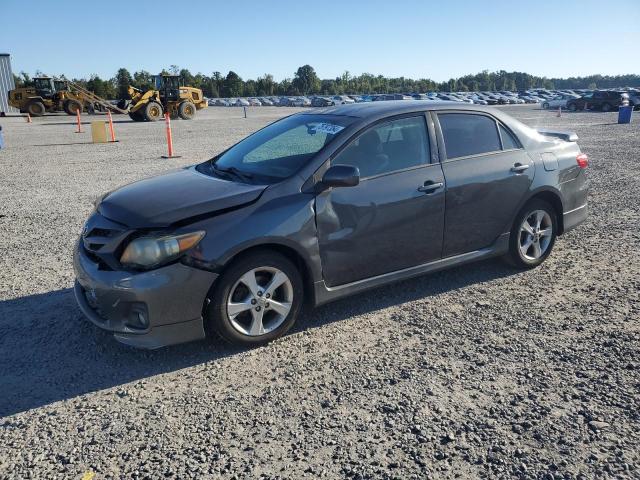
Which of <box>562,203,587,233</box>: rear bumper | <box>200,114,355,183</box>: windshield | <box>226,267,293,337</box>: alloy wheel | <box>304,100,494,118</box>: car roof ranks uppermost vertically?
<box>304,100,494,118</box>: car roof

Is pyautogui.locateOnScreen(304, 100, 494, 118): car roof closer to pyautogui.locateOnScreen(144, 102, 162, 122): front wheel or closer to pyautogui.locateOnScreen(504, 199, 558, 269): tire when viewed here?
pyautogui.locateOnScreen(504, 199, 558, 269): tire

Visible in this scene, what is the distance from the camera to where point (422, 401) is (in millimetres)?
3098

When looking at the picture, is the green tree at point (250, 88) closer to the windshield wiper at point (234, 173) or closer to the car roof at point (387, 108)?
the car roof at point (387, 108)

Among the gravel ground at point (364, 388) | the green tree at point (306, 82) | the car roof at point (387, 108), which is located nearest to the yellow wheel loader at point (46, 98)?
the gravel ground at point (364, 388)

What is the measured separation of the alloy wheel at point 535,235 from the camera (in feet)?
16.8

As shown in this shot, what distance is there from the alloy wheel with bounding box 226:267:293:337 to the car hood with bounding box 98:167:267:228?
530mm

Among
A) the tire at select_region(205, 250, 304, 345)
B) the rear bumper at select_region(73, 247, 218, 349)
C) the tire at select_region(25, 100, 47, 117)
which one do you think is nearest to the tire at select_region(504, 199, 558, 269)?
the tire at select_region(205, 250, 304, 345)

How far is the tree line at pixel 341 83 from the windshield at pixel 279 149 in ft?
259

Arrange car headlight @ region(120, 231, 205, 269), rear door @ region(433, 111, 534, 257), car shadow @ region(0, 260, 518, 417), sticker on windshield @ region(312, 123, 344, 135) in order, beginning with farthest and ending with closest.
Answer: rear door @ region(433, 111, 534, 257), sticker on windshield @ region(312, 123, 344, 135), car headlight @ region(120, 231, 205, 269), car shadow @ region(0, 260, 518, 417)

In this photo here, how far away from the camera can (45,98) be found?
114 feet

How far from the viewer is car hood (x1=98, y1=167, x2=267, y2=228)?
3.54 m

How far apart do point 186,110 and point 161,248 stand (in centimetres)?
3003

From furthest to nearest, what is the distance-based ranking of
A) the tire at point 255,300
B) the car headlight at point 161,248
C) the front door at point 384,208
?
the front door at point 384,208 → the tire at point 255,300 → the car headlight at point 161,248

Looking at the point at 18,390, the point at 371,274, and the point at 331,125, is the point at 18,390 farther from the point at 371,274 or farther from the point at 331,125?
the point at 331,125
